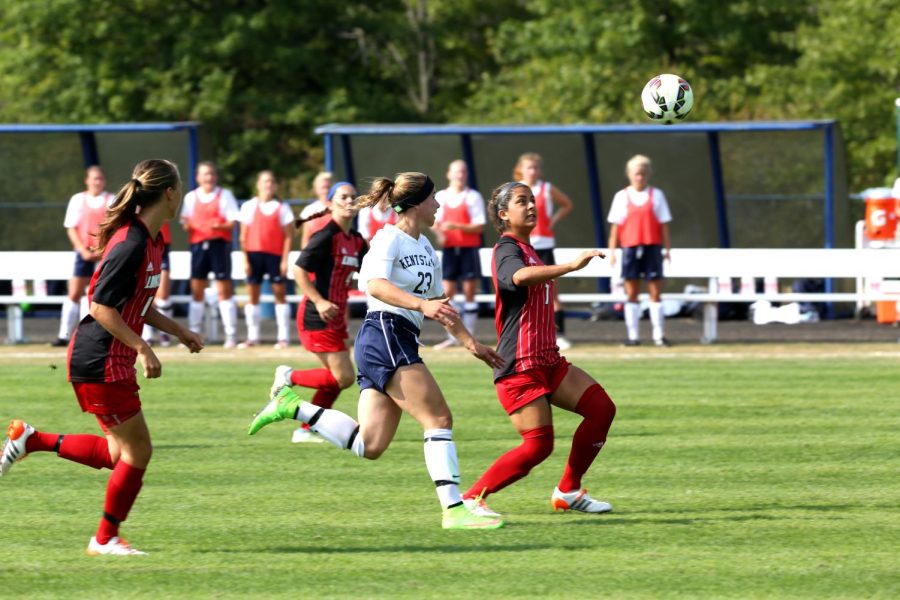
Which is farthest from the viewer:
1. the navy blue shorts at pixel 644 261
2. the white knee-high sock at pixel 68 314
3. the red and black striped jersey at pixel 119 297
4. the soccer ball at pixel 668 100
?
the white knee-high sock at pixel 68 314

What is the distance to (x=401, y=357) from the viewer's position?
8.24m

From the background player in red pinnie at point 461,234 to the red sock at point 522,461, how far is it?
34.7 feet

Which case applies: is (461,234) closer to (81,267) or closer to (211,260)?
(211,260)

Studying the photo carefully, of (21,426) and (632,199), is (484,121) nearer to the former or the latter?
(632,199)

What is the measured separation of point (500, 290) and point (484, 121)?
36970mm

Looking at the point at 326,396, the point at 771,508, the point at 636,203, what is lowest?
the point at 771,508

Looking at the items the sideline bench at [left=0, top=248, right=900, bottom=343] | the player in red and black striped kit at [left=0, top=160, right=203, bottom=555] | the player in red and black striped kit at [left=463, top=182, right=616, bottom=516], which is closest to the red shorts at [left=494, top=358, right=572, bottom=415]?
the player in red and black striped kit at [left=463, top=182, right=616, bottom=516]

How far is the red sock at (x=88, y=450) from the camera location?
8.11 m

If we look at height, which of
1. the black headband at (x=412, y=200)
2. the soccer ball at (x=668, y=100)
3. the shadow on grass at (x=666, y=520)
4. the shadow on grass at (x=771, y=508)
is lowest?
the shadow on grass at (x=771, y=508)

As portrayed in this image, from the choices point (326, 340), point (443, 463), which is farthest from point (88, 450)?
point (326, 340)

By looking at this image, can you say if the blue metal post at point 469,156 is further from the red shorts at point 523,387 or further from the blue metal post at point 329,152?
the red shorts at point 523,387

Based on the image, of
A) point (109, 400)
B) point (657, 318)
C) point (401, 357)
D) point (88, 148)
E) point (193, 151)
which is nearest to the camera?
point (109, 400)

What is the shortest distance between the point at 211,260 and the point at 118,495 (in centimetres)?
1223

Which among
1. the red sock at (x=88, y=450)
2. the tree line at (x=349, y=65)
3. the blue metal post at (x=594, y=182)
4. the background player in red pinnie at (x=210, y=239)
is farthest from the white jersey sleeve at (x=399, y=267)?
the tree line at (x=349, y=65)
